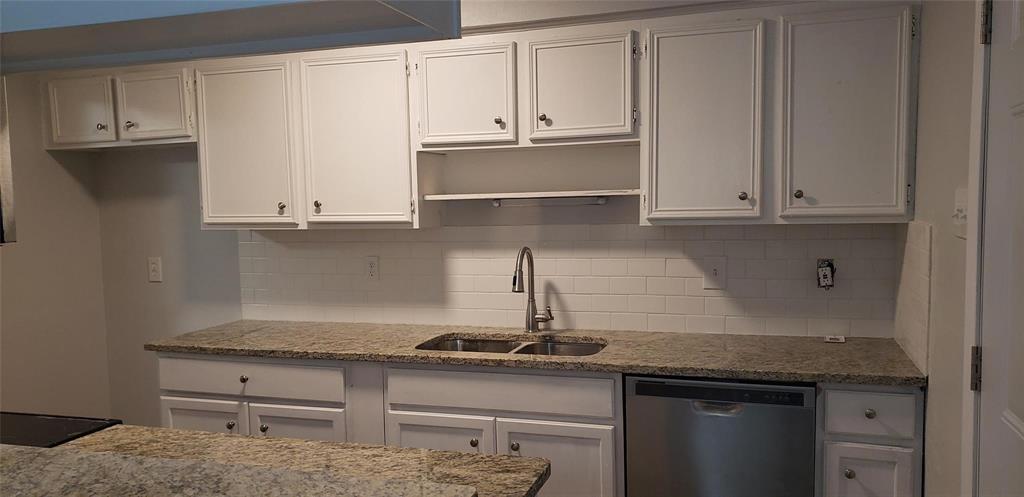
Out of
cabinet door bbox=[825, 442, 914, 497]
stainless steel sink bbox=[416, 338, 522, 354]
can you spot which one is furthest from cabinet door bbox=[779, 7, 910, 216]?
stainless steel sink bbox=[416, 338, 522, 354]

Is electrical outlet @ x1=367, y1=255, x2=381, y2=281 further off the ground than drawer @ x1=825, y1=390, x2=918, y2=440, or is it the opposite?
electrical outlet @ x1=367, y1=255, x2=381, y2=281

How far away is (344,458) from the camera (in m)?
1.52

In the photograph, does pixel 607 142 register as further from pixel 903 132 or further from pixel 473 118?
pixel 903 132

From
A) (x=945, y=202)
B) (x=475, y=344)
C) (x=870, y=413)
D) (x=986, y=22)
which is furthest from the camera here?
(x=475, y=344)

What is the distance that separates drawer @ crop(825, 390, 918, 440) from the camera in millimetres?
2279

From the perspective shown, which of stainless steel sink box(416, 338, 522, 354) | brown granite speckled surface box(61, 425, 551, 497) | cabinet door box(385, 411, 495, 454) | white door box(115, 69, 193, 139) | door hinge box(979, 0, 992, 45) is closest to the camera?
brown granite speckled surface box(61, 425, 551, 497)

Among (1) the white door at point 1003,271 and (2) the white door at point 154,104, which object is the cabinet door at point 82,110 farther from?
(1) the white door at point 1003,271

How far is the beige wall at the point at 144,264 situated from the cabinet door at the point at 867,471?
9.24 ft

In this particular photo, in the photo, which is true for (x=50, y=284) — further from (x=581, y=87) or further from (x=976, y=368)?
(x=976, y=368)

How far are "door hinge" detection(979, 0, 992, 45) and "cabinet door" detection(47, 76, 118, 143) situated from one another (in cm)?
339

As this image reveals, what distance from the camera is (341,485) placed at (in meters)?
1.20

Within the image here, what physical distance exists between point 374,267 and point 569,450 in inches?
53.8

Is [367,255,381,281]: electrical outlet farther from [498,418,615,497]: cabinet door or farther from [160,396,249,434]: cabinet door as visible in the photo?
[498,418,615,497]: cabinet door

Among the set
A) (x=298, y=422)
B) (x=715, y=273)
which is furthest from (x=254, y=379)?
(x=715, y=273)
